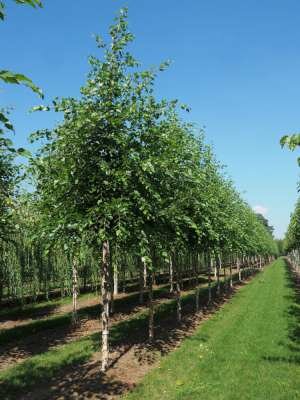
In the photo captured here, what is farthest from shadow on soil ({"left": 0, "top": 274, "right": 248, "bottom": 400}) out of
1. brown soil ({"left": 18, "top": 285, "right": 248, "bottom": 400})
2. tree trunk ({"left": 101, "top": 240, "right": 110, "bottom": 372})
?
tree trunk ({"left": 101, "top": 240, "right": 110, "bottom": 372})

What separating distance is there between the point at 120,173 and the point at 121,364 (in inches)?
225

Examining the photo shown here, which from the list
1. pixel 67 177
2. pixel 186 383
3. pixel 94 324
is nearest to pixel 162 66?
pixel 67 177

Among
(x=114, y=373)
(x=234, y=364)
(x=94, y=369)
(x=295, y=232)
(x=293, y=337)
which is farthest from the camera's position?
(x=295, y=232)

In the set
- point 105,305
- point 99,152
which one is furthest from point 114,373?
point 99,152

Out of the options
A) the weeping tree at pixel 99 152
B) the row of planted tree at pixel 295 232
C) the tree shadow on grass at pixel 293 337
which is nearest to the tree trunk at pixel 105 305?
the weeping tree at pixel 99 152

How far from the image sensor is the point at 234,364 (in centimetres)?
1166

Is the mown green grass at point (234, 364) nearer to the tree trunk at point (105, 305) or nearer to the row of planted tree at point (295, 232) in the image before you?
the tree trunk at point (105, 305)

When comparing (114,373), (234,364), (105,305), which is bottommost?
(234,364)

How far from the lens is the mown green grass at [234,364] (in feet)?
30.9

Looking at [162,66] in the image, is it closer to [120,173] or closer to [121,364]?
[120,173]

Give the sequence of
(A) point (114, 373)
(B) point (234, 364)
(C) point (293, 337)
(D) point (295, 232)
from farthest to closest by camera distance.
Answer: (D) point (295, 232) < (C) point (293, 337) < (B) point (234, 364) < (A) point (114, 373)

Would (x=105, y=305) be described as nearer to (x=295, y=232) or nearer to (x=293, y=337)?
(x=293, y=337)

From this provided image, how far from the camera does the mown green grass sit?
941 cm

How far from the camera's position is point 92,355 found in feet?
42.0
